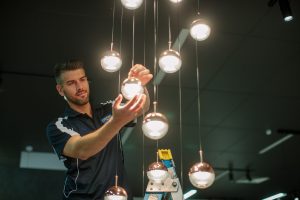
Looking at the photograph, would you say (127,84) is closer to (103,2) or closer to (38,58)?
(103,2)

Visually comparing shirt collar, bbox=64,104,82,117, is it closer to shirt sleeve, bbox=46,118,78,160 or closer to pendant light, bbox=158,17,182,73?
shirt sleeve, bbox=46,118,78,160

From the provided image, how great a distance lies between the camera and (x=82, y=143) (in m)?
1.78

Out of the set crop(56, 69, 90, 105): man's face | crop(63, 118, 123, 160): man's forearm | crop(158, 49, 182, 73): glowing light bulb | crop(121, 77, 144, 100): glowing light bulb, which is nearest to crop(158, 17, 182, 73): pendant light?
crop(158, 49, 182, 73): glowing light bulb

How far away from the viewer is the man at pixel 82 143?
1798mm

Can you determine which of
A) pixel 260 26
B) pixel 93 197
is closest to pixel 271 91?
pixel 260 26

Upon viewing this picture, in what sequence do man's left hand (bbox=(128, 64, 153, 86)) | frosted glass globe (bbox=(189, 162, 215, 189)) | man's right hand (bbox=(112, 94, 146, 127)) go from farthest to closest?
1. man's left hand (bbox=(128, 64, 153, 86))
2. frosted glass globe (bbox=(189, 162, 215, 189))
3. man's right hand (bbox=(112, 94, 146, 127))

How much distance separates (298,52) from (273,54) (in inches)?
9.8

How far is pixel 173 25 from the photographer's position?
156 inches

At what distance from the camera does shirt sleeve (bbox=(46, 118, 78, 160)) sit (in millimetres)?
2041

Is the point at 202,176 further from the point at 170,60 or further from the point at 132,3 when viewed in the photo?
the point at 132,3

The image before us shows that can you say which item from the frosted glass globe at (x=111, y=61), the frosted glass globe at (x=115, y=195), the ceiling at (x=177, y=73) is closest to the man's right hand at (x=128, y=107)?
the frosted glass globe at (x=115, y=195)

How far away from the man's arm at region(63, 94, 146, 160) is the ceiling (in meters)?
0.69

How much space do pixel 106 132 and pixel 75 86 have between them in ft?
1.85

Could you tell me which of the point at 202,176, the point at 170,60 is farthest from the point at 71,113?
the point at 202,176
